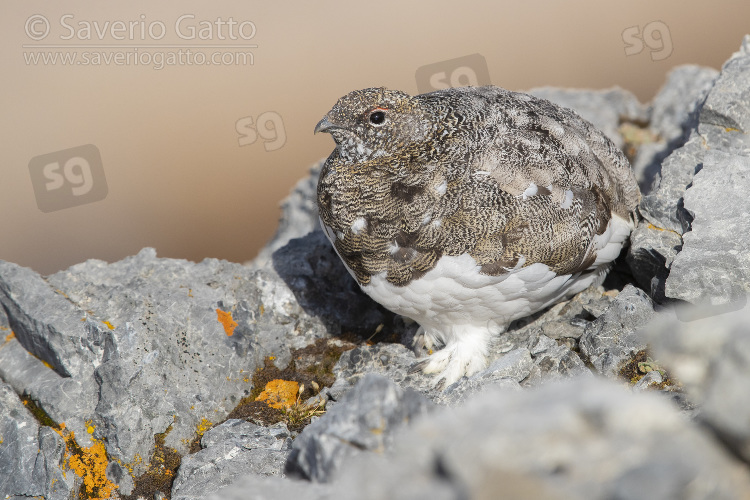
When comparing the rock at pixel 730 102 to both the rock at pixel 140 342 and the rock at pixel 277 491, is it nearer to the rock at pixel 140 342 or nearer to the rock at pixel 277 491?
the rock at pixel 140 342

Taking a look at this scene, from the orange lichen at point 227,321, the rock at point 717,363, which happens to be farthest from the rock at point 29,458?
the rock at point 717,363

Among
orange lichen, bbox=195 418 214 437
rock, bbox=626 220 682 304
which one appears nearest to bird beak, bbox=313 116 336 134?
orange lichen, bbox=195 418 214 437

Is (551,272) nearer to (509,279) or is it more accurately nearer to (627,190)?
(509,279)

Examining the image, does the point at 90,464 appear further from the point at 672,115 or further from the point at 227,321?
the point at 672,115

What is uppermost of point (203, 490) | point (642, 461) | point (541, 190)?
point (541, 190)

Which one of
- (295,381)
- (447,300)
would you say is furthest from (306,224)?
(447,300)
